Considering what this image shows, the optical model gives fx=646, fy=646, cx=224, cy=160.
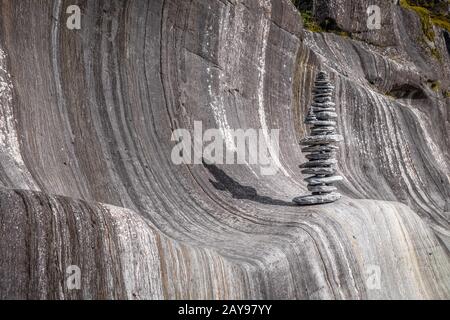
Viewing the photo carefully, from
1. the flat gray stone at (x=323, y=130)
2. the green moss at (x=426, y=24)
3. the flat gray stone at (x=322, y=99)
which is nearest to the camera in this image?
the flat gray stone at (x=323, y=130)

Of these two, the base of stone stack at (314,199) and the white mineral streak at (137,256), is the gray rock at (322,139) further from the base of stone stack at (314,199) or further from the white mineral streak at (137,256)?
the white mineral streak at (137,256)

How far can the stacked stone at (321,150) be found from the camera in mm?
18453

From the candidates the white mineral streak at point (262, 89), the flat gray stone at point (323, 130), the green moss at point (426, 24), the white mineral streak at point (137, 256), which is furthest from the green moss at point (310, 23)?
the white mineral streak at point (137, 256)

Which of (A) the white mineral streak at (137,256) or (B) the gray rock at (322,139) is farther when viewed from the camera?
(B) the gray rock at (322,139)

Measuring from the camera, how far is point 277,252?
13.9m

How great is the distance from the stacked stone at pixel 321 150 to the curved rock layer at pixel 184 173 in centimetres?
66

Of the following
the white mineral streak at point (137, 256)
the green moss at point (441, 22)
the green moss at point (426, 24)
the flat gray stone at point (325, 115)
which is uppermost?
the green moss at point (441, 22)

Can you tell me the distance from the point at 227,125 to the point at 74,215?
1217 centimetres

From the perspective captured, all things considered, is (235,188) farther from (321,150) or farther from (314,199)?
(321,150)

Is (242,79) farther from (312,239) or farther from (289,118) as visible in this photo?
(312,239)

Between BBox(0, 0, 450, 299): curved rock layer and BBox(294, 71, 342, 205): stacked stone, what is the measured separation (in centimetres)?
66

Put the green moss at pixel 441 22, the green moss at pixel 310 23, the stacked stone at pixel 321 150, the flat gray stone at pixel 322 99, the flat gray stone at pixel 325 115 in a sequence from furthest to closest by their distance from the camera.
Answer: the green moss at pixel 441 22 → the green moss at pixel 310 23 → the flat gray stone at pixel 322 99 → the flat gray stone at pixel 325 115 → the stacked stone at pixel 321 150

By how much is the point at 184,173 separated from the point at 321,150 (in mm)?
4123
